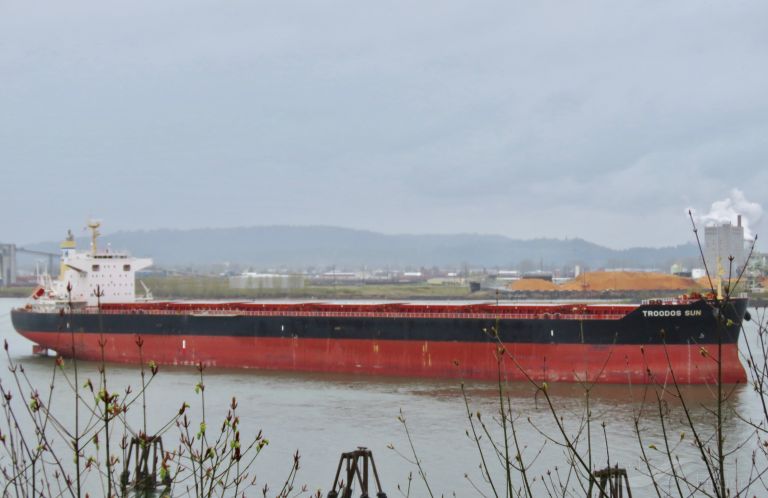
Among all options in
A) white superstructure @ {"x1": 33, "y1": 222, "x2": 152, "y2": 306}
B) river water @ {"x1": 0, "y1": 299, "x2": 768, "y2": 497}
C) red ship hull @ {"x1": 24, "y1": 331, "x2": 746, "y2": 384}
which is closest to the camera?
river water @ {"x1": 0, "y1": 299, "x2": 768, "y2": 497}

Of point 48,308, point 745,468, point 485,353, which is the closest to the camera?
point 745,468

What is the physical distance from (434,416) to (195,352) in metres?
11.1

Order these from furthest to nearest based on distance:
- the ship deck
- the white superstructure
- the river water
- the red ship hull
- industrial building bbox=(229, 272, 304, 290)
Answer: industrial building bbox=(229, 272, 304, 290), the white superstructure, the ship deck, the red ship hull, the river water

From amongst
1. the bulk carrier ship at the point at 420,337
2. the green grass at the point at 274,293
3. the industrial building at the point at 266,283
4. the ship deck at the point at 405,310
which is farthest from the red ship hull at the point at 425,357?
the industrial building at the point at 266,283

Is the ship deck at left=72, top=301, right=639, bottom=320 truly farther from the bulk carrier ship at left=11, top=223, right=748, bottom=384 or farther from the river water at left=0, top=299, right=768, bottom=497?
the river water at left=0, top=299, right=768, bottom=497

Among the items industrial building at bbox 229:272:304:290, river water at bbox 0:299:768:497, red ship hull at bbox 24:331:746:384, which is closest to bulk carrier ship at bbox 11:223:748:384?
red ship hull at bbox 24:331:746:384

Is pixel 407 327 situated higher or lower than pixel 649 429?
higher

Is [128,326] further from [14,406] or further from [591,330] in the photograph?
[591,330]

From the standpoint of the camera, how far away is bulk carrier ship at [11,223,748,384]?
66.6 feet

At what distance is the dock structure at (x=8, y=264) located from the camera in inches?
5187

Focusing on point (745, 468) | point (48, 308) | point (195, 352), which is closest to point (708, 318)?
point (745, 468)

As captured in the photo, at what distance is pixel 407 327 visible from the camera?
22.8m

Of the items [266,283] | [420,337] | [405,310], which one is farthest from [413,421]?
[266,283]

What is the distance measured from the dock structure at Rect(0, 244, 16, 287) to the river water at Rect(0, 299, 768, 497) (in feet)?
388
